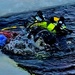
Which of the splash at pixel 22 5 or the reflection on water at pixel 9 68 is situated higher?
the reflection on water at pixel 9 68

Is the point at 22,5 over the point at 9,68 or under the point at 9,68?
under

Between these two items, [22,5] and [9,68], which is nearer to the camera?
[9,68]

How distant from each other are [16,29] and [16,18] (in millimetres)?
1440

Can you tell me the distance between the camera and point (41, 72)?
24.4 ft

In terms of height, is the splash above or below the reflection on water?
below

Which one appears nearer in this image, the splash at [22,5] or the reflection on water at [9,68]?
the reflection on water at [9,68]

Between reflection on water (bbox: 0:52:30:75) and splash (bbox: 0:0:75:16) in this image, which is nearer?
reflection on water (bbox: 0:52:30:75)

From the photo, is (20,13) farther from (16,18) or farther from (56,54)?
(56,54)

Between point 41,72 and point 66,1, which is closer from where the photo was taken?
point 41,72

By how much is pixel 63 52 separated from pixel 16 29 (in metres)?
2.52

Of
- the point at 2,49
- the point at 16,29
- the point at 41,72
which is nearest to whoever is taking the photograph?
the point at 41,72

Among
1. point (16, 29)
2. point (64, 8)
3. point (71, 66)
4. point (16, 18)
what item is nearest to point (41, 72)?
point (71, 66)

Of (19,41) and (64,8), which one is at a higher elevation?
(19,41)

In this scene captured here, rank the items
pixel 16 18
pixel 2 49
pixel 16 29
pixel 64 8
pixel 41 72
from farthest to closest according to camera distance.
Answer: pixel 64 8 < pixel 16 18 < pixel 16 29 < pixel 2 49 < pixel 41 72
